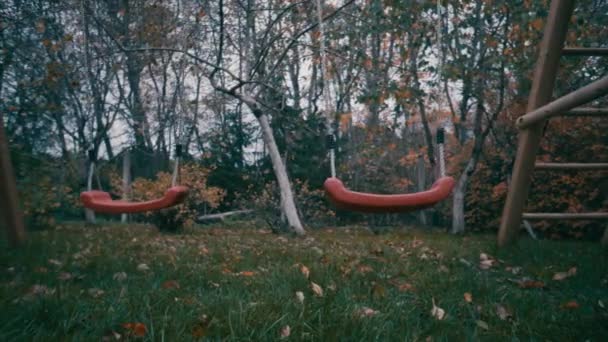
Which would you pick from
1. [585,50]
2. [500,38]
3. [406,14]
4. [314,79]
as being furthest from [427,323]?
[314,79]

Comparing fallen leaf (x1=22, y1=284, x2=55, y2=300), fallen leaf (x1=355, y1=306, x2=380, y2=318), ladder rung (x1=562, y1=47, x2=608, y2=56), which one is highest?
ladder rung (x1=562, y1=47, x2=608, y2=56)

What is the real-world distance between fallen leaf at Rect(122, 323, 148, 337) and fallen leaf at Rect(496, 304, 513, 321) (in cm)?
134

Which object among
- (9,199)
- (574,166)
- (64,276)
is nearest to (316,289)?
(64,276)

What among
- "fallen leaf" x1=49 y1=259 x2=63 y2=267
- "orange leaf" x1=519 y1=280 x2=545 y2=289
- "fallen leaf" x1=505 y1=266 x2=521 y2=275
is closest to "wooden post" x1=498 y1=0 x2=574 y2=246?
"fallen leaf" x1=505 y1=266 x2=521 y2=275

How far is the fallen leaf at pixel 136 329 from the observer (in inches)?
58.5

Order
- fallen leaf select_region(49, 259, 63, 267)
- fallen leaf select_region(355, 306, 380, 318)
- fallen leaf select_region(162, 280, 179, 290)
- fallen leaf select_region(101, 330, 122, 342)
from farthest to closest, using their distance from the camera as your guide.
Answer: fallen leaf select_region(49, 259, 63, 267)
fallen leaf select_region(162, 280, 179, 290)
fallen leaf select_region(355, 306, 380, 318)
fallen leaf select_region(101, 330, 122, 342)

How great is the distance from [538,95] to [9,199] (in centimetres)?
428

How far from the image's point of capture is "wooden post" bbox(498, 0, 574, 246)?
10.9 feet

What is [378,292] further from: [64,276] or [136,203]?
[136,203]

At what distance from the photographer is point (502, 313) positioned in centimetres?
192

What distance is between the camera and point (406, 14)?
20.5 ft

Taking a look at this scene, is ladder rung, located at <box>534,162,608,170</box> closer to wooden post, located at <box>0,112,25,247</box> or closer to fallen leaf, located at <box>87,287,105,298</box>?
fallen leaf, located at <box>87,287,105,298</box>

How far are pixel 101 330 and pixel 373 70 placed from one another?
613cm

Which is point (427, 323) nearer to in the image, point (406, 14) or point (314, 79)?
point (406, 14)
